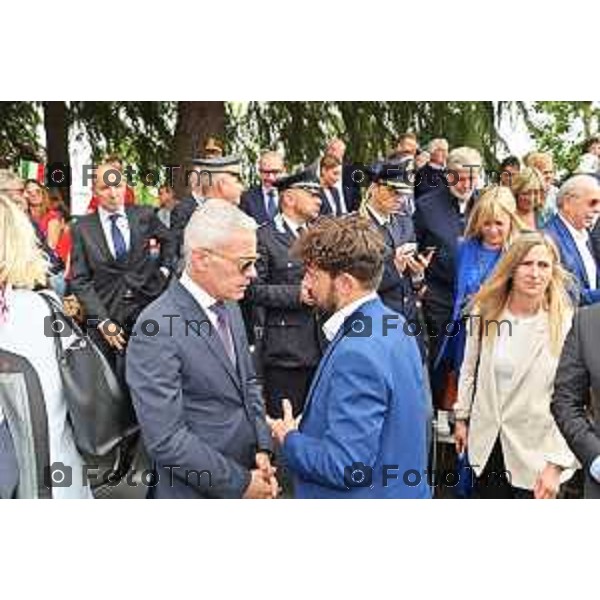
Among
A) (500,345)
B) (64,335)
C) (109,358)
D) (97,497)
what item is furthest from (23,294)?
(500,345)

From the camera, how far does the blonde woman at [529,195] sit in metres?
4.08

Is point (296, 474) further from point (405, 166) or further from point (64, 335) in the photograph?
point (405, 166)

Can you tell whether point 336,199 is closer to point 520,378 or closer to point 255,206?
point 255,206

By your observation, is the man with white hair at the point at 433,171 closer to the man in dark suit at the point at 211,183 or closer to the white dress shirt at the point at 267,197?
the white dress shirt at the point at 267,197

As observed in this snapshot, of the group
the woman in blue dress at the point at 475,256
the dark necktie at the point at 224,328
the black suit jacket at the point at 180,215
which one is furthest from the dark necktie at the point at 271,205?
the dark necktie at the point at 224,328

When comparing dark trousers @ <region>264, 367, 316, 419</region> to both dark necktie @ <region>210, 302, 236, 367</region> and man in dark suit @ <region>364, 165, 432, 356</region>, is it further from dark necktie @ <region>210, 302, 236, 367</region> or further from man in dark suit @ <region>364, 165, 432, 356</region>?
dark necktie @ <region>210, 302, 236, 367</region>

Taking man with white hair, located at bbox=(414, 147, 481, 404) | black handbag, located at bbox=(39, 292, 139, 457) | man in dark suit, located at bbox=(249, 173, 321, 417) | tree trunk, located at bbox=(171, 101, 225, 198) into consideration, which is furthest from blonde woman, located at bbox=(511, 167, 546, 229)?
black handbag, located at bbox=(39, 292, 139, 457)

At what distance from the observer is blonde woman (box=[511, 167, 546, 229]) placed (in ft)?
13.4

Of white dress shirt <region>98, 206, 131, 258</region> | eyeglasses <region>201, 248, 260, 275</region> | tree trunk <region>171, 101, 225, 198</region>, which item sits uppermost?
tree trunk <region>171, 101, 225, 198</region>

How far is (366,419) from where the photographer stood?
2623 millimetres

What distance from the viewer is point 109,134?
4.17m

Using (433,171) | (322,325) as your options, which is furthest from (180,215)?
(433,171)

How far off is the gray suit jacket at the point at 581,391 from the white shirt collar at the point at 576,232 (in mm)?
1304

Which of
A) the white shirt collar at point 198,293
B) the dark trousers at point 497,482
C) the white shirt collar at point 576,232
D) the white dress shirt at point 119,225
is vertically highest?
the white dress shirt at point 119,225
